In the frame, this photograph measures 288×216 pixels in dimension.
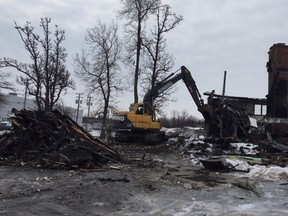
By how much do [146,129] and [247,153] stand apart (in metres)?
8.22

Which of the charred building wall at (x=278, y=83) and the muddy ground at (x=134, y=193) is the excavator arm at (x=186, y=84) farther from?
the muddy ground at (x=134, y=193)

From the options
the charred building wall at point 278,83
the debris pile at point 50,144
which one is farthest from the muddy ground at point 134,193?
the charred building wall at point 278,83

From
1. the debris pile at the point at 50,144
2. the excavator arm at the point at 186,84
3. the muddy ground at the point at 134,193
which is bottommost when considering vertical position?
the muddy ground at the point at 134,193

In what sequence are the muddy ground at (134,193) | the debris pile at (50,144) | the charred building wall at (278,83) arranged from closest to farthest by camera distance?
the muddy ground at (134,193), the debris pile at (50,144), the charred building wall at (278,83)

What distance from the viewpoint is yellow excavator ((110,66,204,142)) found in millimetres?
27547

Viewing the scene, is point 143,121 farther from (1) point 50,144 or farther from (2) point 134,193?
(2) point 134,193

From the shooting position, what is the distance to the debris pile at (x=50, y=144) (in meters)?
14.1

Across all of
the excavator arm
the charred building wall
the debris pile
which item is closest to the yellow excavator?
the excavator arm

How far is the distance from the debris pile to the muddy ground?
0.89 metres

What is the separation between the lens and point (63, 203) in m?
8.61

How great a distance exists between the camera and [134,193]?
33.1 feet

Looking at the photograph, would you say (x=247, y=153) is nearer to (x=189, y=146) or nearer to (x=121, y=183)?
(x=189, y=146)

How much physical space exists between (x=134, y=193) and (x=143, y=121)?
1760 cm

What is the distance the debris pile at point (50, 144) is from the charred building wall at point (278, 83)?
20.5 m
